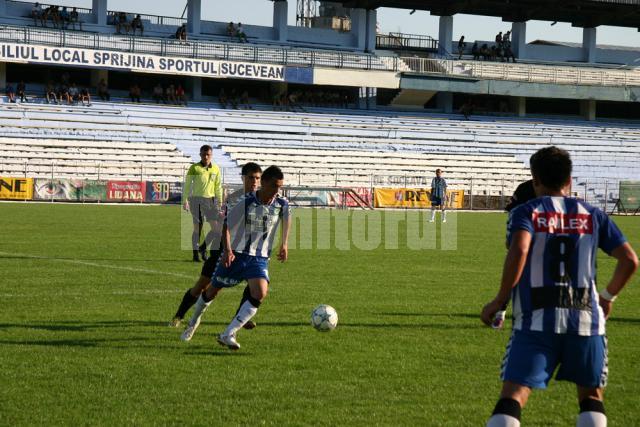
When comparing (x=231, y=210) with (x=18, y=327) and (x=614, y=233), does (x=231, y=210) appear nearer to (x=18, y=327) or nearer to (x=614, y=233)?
(x=18, y=327)

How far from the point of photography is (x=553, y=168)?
4844mm

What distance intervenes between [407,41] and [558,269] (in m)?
57.7

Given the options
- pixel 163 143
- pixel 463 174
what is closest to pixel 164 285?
pixel 163 143

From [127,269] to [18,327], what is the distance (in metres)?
5.87

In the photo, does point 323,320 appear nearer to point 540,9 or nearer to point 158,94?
point 158,94

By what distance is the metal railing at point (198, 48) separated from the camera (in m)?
47.6

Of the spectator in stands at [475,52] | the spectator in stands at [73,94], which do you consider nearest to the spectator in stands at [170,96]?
the spectator in stands at [73,94]

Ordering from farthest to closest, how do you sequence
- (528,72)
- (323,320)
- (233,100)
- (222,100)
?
1. (528,72)
2. (233,100)
3. (222,100)
4. (323,320)

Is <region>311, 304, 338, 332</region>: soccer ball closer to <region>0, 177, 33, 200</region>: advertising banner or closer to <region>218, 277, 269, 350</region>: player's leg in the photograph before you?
<region>218, 277, 269, 350</region>: player's leg

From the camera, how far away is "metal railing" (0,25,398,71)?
156 ft

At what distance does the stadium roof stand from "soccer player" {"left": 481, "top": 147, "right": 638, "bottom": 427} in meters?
53.2

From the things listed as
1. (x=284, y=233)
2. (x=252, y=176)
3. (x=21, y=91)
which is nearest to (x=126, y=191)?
(x=21, y=91)

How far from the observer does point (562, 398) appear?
704 cm

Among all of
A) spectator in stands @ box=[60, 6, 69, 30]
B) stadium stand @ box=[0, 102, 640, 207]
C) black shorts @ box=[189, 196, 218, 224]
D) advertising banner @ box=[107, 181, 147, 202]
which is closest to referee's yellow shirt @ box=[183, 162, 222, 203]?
black shorts @ box=[189, 196, 218, 224]
